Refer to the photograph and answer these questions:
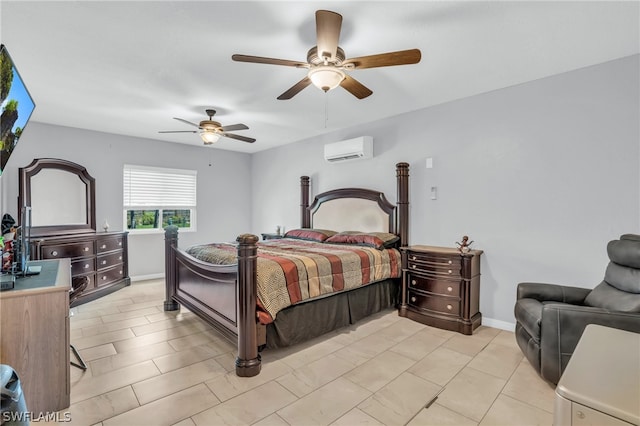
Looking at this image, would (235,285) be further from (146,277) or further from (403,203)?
(146,277)

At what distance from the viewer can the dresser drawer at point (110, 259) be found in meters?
4.50

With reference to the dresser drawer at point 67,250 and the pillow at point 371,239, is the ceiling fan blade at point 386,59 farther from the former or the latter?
the dresser drawer at point 67,250

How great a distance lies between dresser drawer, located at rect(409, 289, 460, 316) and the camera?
10.6 ft

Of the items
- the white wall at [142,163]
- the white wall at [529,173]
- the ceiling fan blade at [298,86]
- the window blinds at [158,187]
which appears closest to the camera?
the ceiling fan blade at [298,86]

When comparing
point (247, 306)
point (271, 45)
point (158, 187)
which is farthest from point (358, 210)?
point (158, 187)

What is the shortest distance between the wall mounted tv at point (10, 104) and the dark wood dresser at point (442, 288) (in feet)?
11.9

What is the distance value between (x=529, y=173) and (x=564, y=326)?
1643 mm

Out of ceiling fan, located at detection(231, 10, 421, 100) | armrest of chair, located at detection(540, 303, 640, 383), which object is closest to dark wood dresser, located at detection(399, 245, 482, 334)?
armrest of chair, located at detection(540, 303, 640, 383)

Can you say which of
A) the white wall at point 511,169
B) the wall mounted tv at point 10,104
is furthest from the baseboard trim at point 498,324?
the wall mounted tv at point 10,104

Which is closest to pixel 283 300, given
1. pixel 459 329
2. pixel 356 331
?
pixel 356 331

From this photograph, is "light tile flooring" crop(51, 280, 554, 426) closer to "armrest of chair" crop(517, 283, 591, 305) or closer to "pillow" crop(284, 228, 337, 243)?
"armrest of chair" crop(517, 283, 591, 305)

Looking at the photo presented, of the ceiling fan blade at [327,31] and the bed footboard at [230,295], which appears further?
the bed footboard at [230,295]

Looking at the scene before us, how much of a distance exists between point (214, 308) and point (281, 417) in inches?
53.1

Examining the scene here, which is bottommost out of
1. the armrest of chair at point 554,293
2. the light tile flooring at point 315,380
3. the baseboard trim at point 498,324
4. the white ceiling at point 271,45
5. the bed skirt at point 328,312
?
the light tile flooring at point 315,380
